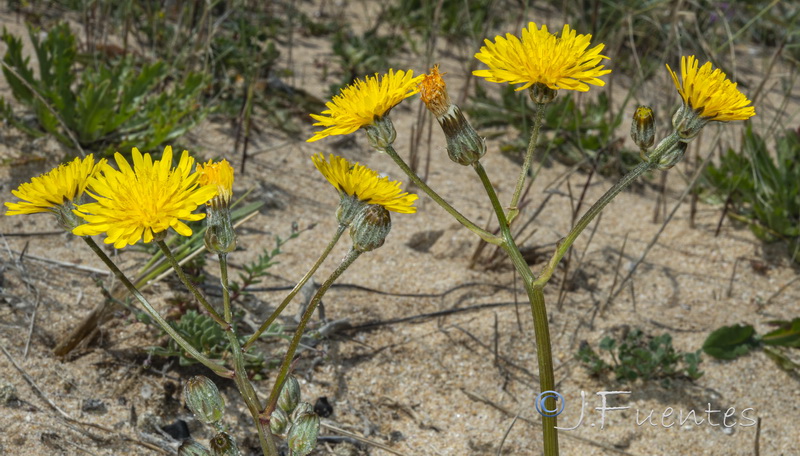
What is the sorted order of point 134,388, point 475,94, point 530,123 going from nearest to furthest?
point 134,388 → point 530,123 → point 475,94

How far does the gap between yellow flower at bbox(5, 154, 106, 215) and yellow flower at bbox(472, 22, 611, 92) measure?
77 centimetres

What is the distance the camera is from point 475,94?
4.27 m

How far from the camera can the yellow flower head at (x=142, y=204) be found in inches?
50.9

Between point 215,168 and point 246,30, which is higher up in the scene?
point 246,30

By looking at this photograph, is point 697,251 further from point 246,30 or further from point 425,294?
point 246,30

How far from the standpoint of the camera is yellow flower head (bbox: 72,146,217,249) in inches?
50.9

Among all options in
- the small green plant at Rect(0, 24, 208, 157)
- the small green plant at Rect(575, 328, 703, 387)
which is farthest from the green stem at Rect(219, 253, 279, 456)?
the small green plant at Rect(0, 24, 208, 157)

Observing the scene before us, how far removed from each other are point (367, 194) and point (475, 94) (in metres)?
2.93

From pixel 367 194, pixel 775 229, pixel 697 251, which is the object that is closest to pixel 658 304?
pixel 697 251

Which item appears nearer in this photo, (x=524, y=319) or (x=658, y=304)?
(x=524, y=319)

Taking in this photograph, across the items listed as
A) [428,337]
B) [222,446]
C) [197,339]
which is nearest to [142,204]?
[222,446]

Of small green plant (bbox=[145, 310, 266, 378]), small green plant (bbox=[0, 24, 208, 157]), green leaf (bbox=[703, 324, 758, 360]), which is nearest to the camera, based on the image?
small green plant (bbox=[145, 310, 266, 378])

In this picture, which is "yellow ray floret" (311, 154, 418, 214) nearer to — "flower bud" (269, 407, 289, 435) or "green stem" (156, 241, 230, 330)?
"green stem" (156, 241, 230, 330)

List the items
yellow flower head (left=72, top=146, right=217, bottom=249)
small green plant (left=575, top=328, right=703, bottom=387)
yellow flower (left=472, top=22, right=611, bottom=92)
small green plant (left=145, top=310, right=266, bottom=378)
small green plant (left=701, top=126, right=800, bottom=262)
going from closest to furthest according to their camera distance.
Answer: yellow flower head (left=72, top=146, right=217, bottom=249), yellow flower (left=472, top=22, right=611, bottom=92), small green plant (left=145, top=310, right=266, bottom=378), small green plant (left=575, top=328, right=703, bottom=387), small green plant (left=701, top=126, right=800, bottom=262)
